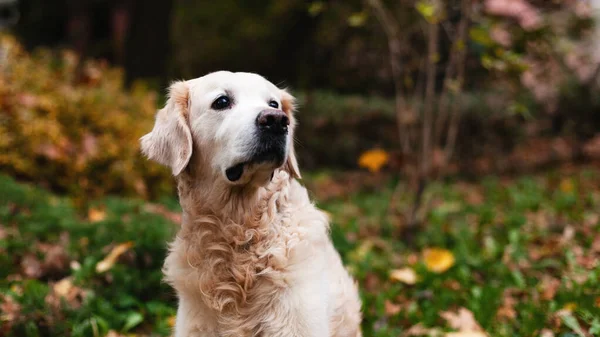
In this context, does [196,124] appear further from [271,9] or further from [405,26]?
[271,9]

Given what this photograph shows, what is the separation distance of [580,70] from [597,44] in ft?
1.96

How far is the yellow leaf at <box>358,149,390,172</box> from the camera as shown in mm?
9055

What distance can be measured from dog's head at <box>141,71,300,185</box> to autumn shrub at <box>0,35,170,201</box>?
11.8 feet

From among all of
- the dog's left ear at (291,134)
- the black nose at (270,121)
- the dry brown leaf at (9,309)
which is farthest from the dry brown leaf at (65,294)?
the black nose at (270,121)


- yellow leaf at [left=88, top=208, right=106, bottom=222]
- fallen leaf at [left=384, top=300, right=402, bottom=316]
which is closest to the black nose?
fallen leaf at [left=384, top=300, right=402, bottom=316]

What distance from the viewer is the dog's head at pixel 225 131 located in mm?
2305

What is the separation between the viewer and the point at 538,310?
343 centimetres

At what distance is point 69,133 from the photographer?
6.18 metres

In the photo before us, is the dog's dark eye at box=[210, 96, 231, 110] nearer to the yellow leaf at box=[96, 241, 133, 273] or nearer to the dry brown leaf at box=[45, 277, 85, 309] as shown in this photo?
the dry brown leaf at box=[45, 277, 85, 309]

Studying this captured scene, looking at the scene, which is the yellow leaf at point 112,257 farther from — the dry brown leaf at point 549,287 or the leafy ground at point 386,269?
the dry brown leaf at point 549,287

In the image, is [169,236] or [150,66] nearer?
[169,236]

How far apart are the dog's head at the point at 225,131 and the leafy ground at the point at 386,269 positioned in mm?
1404

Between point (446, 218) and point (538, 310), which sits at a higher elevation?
point (538, 310)

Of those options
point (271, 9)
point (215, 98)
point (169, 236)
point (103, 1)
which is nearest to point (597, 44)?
point (271, 9)
